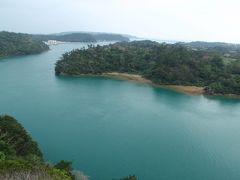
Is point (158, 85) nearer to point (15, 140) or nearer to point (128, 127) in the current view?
point (128, 127)

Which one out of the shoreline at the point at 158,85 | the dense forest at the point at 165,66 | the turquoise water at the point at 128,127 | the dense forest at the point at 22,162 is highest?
the dense forest at the point at 22,162

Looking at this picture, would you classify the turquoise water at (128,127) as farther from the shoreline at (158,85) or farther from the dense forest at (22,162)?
the dense forest at (22,162)

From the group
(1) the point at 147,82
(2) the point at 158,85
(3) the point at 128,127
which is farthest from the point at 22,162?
(1) the point at 147,82

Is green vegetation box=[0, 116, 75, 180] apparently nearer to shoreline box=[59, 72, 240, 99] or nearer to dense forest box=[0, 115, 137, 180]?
dense forest box=[0, 115, 137, 180]

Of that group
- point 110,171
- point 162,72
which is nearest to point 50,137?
point 110,171

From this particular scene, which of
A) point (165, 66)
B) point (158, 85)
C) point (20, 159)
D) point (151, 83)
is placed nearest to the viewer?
point (20, 159)

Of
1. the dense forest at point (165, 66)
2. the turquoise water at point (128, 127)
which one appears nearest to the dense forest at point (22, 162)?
the turquoise water at point (128, 127)

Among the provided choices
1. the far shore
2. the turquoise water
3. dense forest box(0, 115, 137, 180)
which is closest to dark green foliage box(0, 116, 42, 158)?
dense forest box(0, 115, 137, 180)
